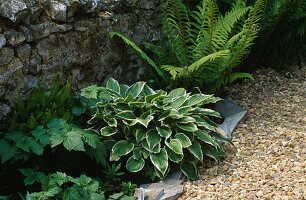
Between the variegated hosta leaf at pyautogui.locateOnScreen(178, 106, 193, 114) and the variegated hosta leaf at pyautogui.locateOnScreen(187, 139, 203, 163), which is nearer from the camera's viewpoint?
the variegated hosta leaf at pyautogui.locateOnScreen(187, 139, 203, 163)

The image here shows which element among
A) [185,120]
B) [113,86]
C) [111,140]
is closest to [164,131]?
[185,120]

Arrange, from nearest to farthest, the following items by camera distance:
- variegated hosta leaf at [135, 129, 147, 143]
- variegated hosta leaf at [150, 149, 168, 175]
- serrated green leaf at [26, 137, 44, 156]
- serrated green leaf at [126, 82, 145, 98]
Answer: serrated green leaf at [26, 137, 44, 156]
variegated hosta leaf at [150, 149, 168, 175]
variegated hosta leaf at [135, 129, 147, 143]
serrated green leaf at [126, 82, 145, 98]

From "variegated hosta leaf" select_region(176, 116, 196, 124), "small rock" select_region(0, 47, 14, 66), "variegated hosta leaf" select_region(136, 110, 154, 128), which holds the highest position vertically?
"small rock" select_region(0, 47, 14, 66)

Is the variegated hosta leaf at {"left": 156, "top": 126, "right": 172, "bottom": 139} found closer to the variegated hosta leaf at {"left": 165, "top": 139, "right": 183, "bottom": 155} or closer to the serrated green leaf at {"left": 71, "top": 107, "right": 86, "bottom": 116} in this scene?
the variegated hosta leaf at {"left": 165, "top": 139, "right": 183, "bottom": 155}

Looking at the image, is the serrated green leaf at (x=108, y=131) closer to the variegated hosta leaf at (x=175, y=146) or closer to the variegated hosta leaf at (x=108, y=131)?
the variegated hosta leaf at (x=108, y=131)

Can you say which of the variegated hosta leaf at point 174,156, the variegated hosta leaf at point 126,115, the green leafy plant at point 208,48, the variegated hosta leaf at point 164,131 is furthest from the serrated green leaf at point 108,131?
the green leafy plant at point 208,48

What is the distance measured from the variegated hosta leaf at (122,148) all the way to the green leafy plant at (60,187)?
0.37m

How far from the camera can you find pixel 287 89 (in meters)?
4.30

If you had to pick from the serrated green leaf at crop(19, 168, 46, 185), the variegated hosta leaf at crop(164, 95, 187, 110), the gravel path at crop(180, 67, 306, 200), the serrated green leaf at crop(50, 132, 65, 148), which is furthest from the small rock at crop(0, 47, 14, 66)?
the gravel path at crop(180, 67, 306, 200)

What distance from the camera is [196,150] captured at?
9.46 feet

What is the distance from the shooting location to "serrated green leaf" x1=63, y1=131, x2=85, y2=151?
235cm

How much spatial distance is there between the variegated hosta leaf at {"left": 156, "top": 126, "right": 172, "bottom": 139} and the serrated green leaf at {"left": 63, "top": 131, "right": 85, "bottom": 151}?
0.68 metres

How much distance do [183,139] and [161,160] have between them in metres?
0.25

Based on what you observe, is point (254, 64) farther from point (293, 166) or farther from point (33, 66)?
point (33, 66)
